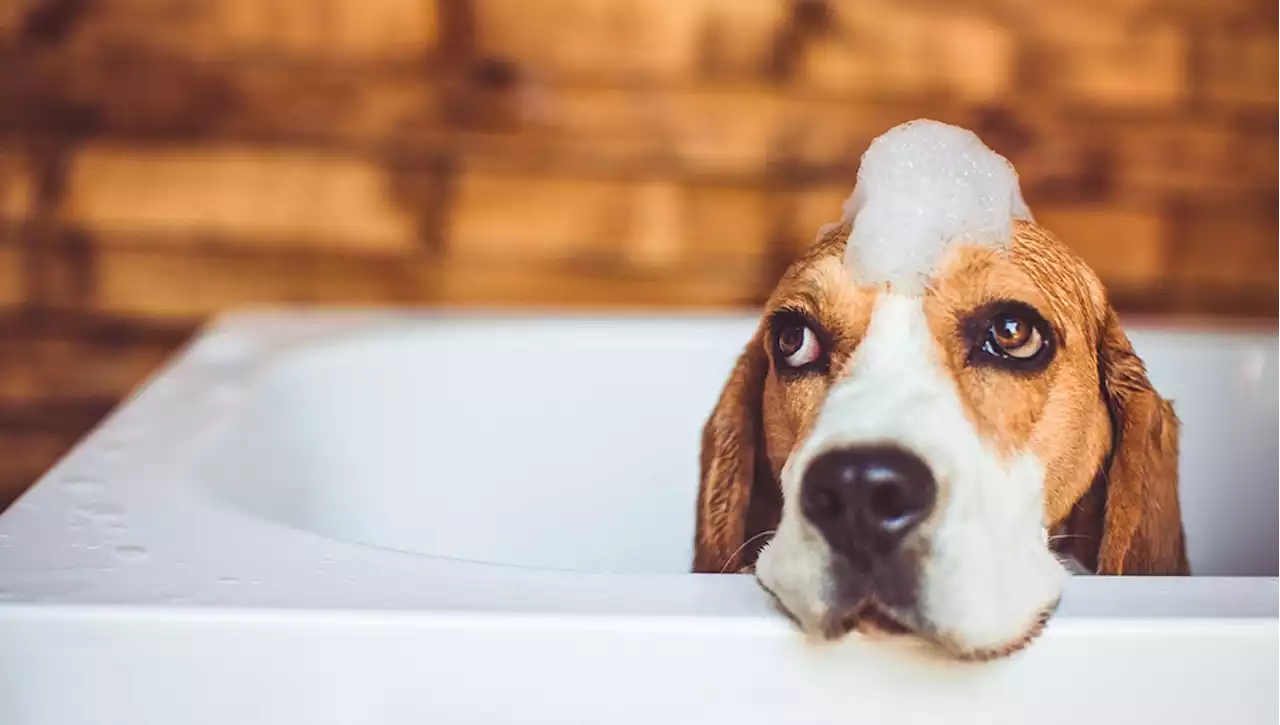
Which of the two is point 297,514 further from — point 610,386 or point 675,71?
point 675,71

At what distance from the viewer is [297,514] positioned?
53.6 inches

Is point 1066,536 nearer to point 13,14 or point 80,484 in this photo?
point 80,484

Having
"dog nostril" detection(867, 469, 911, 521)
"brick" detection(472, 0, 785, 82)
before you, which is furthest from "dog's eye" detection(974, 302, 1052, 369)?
"brick" detection(472, 0, 785, 82)

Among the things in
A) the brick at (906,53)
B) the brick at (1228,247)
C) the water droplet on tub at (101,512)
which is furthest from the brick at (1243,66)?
the water droplet on tub at (101,512)

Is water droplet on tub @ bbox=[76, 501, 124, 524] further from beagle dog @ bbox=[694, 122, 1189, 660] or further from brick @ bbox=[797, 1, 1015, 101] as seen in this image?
brick @ bbox=[797, 1, 1015, 101]

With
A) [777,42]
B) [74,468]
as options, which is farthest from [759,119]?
[74,468]

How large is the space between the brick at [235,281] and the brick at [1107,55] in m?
1.09

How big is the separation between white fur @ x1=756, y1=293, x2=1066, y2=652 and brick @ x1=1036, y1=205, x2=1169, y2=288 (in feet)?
3.79

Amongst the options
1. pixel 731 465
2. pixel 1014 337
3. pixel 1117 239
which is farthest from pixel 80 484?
pixel 1117 239

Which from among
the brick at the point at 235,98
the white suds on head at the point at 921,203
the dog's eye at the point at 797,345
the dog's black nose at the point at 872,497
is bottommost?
the dog's black nose at the point at 872,497

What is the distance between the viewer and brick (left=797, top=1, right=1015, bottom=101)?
189cm

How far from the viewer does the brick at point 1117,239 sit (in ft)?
6.47

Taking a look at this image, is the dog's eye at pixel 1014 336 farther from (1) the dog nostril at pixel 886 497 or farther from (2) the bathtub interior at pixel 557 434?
(2) the bathtub interior at pixel 557 434

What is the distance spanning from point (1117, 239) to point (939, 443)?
1.33 meters
